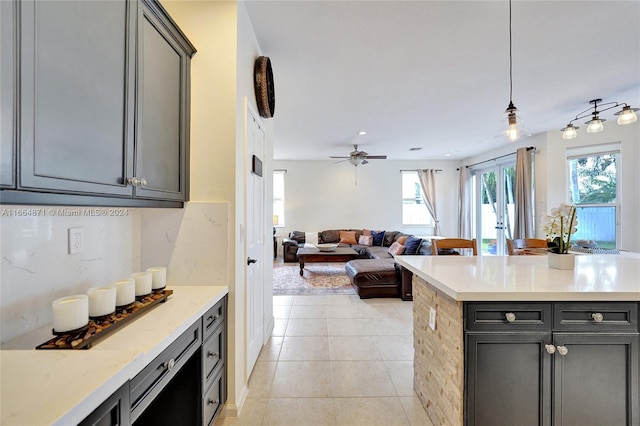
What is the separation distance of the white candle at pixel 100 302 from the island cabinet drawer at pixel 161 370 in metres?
0.30

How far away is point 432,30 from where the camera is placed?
207 cm

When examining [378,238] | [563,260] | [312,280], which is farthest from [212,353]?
[378,238]

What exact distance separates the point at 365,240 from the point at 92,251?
19.8 feet

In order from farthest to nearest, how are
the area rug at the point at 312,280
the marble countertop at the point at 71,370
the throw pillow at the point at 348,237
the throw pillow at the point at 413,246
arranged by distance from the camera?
the throw pillow at the point at 348,237 < the throw pillow at the point at 413,246 < the area rug at the point at 312,280 < the marble countertop at the point at 71,370

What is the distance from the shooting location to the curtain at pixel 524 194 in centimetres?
501

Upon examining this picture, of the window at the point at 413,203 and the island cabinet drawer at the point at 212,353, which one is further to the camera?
the window at the point at 413,203

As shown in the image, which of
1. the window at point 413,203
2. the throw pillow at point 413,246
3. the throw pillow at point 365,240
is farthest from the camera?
the window at point 413,203

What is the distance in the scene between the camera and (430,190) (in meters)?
7.39

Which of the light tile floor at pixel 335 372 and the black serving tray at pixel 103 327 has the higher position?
the black serving tray at pixel 103 327

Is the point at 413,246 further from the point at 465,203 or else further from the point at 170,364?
the point at 170,364

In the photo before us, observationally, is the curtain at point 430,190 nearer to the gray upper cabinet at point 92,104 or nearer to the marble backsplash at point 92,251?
the marble backsplash at point 92,251

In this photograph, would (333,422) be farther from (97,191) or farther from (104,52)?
(104,52)

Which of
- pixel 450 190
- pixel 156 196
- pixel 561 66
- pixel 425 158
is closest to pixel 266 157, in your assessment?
pixel 156 196

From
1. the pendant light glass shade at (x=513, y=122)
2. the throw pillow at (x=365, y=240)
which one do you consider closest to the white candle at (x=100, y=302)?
the pendant light glass shade at (x=513, y=122)
